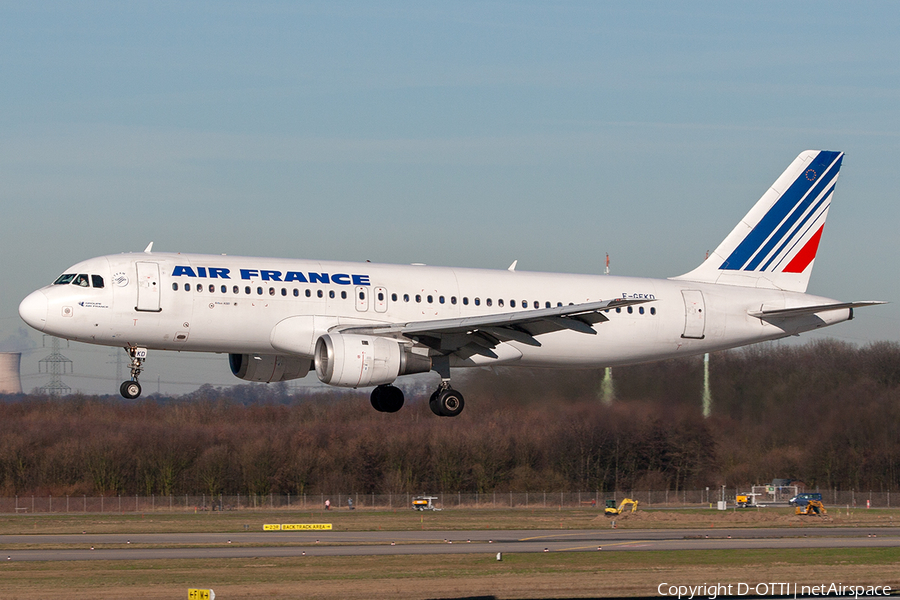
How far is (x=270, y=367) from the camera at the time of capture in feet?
138

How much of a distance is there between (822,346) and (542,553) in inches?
1111

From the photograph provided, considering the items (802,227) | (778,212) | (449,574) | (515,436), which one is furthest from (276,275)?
(515,436)

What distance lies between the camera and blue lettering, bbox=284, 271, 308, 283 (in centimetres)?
3894

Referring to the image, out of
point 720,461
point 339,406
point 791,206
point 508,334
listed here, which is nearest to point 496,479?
point 339,406

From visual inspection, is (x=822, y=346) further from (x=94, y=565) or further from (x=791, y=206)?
(x=94, y=565)

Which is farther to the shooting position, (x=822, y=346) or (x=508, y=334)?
(x=822, y=346)

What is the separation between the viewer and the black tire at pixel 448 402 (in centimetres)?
4091

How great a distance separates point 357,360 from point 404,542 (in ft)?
43.9

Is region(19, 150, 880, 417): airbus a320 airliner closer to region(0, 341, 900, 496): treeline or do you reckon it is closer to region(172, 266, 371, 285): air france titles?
region(172, 266, 371, 285): air france titles

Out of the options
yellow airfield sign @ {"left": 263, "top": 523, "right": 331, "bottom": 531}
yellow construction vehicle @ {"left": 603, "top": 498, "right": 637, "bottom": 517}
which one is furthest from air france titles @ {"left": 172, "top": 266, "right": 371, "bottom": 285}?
yellow construction vehicle @ {"left": 603, "top": 498, "right": 637, "bottom": 517}

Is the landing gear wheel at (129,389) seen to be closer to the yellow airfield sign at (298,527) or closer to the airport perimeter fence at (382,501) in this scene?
the yellow airfield sign at (298,527)

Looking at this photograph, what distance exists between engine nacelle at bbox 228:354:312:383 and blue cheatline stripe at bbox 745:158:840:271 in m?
18.4

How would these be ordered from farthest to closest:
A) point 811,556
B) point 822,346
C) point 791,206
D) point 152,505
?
point 152,505 < point 822,346 < point 791,206 < point 811,556

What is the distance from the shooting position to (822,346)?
65.0 meters
